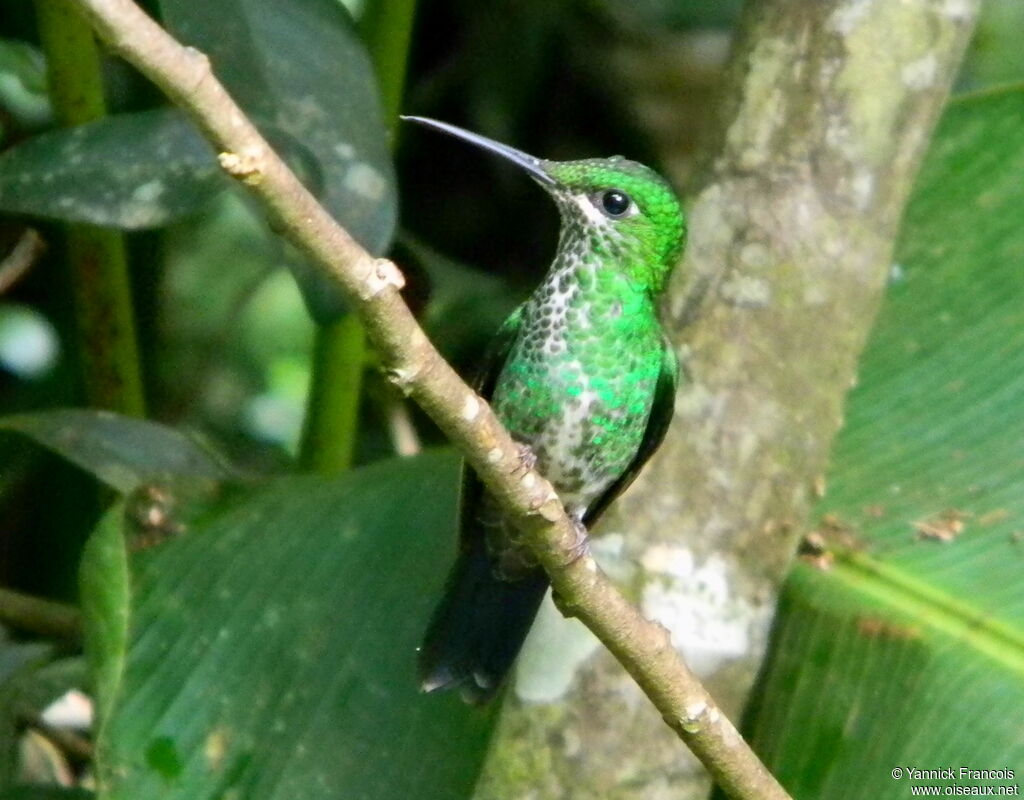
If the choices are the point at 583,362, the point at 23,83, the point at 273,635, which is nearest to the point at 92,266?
the point at 23,83

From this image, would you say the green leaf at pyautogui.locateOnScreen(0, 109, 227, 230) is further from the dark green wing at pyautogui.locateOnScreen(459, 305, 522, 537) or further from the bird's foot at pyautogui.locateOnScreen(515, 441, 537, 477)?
the bird's foot at pyautogui.locateOnScreen(515, 441, 537, 477)

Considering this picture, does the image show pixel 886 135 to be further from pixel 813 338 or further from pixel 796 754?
pixel 796 754

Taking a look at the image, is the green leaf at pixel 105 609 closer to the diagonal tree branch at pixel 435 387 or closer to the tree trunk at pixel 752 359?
the tree trunk at pixel 752 359

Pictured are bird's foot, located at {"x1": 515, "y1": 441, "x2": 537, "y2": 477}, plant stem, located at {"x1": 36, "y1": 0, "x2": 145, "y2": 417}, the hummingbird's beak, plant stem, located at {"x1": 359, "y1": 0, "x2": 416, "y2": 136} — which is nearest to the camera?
bird's foot, located at {"x1": 515, "y1": 441, "x2": 537, "y2": 477}

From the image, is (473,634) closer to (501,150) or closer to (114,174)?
(501,150)

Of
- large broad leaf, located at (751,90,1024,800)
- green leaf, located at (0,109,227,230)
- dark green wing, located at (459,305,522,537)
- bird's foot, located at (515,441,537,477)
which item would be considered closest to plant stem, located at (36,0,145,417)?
green leaf, located at (0,109,227,230)

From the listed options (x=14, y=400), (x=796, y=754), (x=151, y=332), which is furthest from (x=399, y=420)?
(x=796, y=754)

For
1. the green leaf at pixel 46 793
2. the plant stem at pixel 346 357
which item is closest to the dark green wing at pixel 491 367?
the plant stem at pixel 346 357
